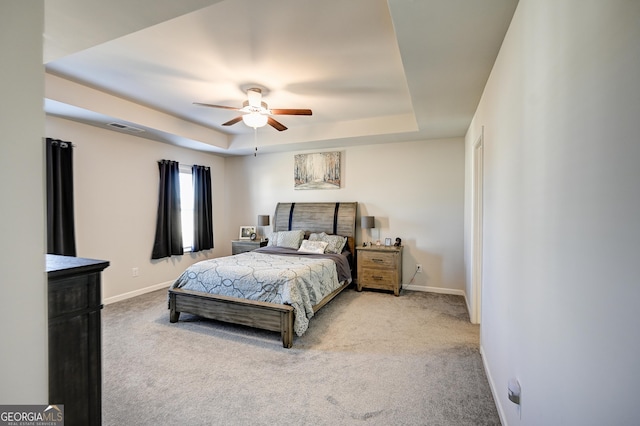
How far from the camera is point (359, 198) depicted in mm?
5098

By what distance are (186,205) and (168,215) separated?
58 centimetres

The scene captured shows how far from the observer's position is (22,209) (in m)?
0.77

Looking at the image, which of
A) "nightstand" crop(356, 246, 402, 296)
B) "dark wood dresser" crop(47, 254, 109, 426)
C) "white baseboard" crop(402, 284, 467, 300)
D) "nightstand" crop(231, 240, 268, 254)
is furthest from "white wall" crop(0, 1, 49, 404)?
"white baseboard" crop(402, 284, 467, 300)

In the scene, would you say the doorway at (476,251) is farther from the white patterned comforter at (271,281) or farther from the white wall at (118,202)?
the white wall at (118,202)

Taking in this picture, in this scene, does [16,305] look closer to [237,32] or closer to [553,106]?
[553,106]

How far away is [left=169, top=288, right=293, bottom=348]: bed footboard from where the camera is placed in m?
2.82

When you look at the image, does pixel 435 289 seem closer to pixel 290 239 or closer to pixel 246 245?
pixel 290 239

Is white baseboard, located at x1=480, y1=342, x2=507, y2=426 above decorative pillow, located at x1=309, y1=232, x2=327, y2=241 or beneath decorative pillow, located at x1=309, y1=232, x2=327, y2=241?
beneath

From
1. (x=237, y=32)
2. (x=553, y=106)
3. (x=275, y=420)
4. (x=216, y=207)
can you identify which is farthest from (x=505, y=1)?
(x=216, y=207)

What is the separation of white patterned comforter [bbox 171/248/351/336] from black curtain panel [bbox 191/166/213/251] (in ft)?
6.50

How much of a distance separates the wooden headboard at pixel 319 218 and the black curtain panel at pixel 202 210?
136 centimetres

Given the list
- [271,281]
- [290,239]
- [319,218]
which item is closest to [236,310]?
[271,281]

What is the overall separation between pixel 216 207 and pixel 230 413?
4721 millimetres

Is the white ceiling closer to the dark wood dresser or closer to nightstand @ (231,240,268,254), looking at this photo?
the dark wood dresser
